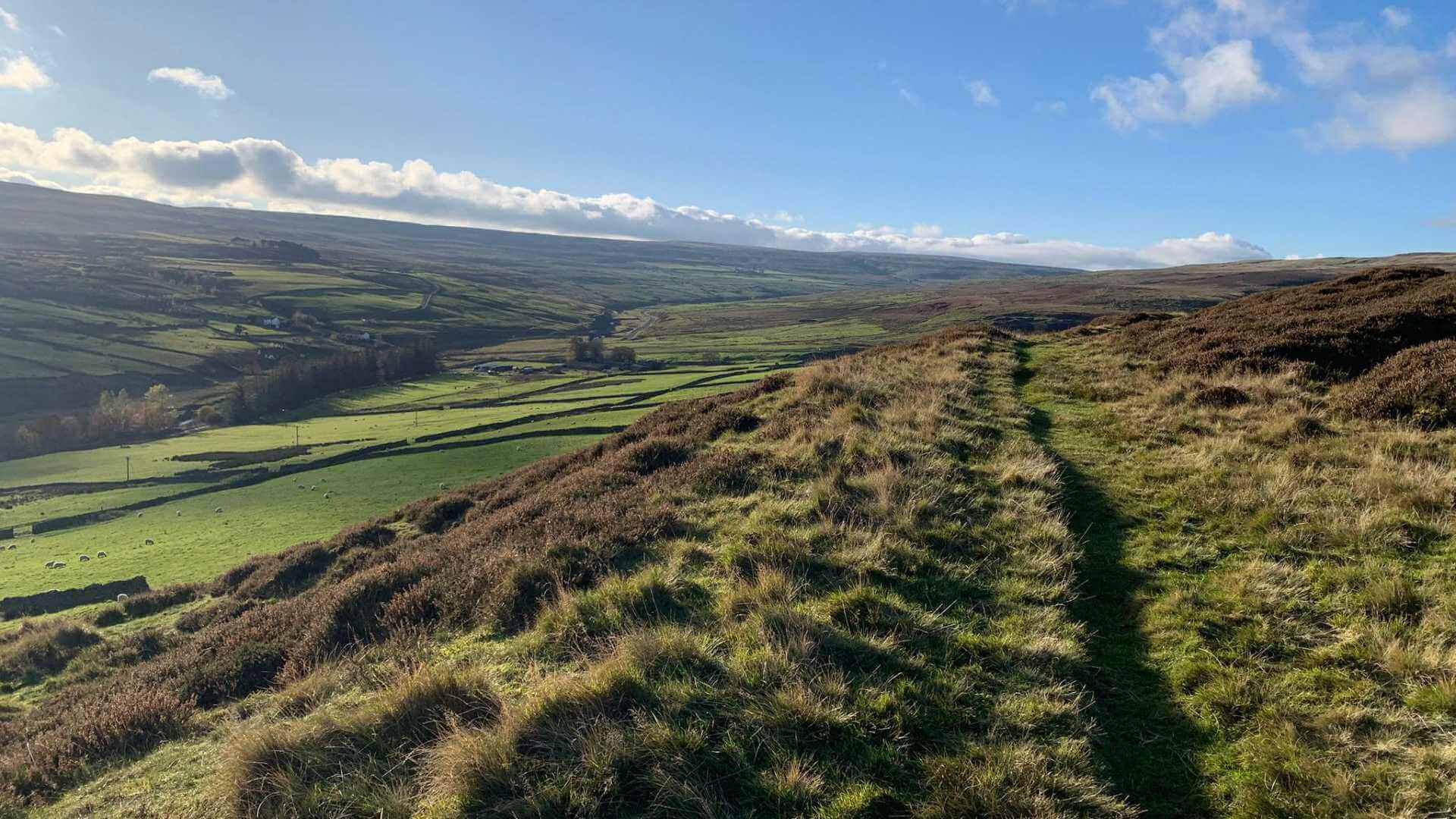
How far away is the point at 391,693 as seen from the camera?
237 inches

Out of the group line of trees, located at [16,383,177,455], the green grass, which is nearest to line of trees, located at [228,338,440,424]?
line of trees, located at [16,383,177,455]

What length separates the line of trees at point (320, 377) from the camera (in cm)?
8494

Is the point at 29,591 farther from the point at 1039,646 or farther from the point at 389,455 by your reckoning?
the point at 1039,646

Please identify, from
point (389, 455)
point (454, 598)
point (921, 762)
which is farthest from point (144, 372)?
point (921, 762)

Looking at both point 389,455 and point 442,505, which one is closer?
point 442,505

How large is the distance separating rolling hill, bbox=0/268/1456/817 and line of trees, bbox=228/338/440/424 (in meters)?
86.3

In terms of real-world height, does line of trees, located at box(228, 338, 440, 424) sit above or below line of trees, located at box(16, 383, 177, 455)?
above

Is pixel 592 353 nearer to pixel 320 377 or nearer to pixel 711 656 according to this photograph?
pixel 320 377

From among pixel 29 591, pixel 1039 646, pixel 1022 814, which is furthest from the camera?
pixel 29 591

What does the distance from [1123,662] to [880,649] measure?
7.78ft

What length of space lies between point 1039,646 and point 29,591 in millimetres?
37942

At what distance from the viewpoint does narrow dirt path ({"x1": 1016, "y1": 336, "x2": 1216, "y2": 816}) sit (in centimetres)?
459

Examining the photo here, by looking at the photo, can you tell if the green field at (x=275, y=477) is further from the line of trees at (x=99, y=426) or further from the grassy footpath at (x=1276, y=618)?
the grassy footpath at (x=1276, y=618)

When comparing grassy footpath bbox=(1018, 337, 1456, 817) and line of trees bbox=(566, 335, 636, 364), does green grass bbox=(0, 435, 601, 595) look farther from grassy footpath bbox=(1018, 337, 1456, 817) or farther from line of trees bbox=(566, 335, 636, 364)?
line of trees bbox=(566, 335, 636, 364)
